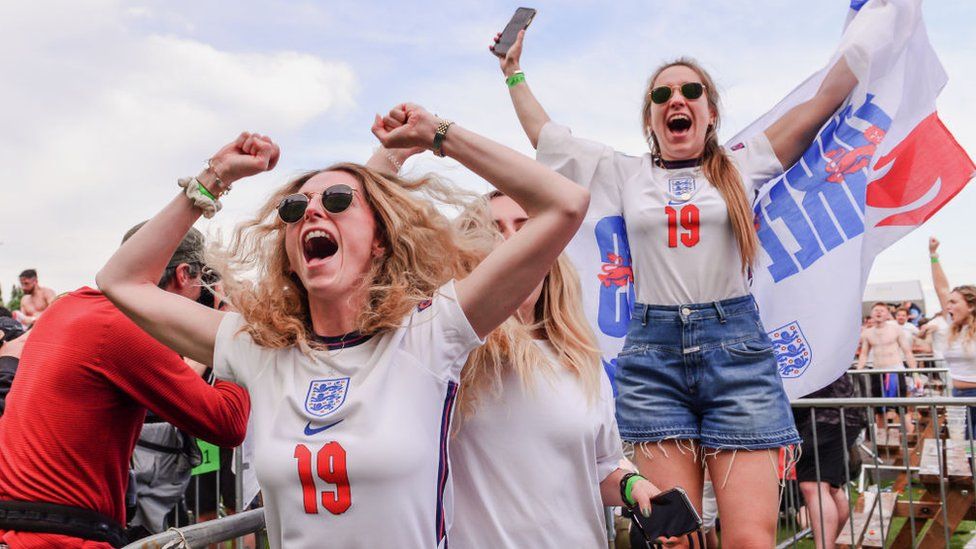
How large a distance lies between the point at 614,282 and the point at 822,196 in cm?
93

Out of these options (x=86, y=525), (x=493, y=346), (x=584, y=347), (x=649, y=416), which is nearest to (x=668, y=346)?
(x=649, y=416)

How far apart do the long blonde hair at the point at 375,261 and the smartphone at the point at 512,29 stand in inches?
48.1

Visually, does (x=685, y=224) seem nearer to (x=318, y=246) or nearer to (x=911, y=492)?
(x=318, y=246)

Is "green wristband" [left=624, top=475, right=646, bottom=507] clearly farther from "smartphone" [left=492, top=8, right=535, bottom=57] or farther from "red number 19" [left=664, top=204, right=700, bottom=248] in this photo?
"smartphone" [left=492, top=8, right=535, bottom=57]

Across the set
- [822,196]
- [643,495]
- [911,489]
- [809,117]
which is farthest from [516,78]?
[911,489]

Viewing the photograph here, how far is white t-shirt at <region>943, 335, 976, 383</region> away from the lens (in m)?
8.05

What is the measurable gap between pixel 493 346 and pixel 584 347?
0.36 m

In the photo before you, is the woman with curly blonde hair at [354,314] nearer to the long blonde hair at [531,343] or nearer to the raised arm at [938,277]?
the long blonde hair at [531,343]

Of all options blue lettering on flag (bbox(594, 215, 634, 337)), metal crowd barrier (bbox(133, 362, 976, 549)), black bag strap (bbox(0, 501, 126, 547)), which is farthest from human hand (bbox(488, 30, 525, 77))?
metal crowd barrier (bbox(133, 362, 976, 549))

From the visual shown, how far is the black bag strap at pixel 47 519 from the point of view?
260 cm

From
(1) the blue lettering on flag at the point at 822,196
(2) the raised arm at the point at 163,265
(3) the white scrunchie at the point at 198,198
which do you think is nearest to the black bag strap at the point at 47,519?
(2) the raised arm at the point at 163,265

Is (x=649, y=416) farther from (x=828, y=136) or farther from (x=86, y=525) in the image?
(x=86, y=525)

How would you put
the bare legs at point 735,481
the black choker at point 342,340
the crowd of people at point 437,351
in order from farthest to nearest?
1. the bare legs at point 735,481
2. the black choker at point 342,340
3. the crowd of people at point 437,351

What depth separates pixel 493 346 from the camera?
227 centimetres
